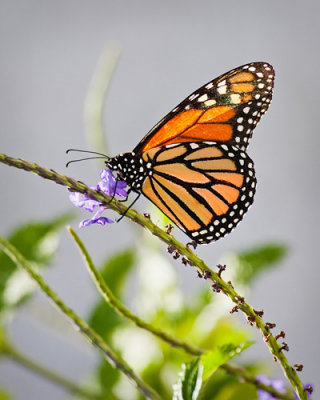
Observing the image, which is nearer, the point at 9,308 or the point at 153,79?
the point at 9,308

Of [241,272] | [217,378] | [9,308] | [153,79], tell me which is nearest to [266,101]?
[241,272]

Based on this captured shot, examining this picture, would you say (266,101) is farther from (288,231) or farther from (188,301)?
(288,231)

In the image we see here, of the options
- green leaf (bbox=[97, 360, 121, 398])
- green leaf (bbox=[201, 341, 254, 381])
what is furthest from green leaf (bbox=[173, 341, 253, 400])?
green leaf (bbox=[97, 360, 121, 398])

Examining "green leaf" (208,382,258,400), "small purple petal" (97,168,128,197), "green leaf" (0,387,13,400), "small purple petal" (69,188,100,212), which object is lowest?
"green leaf" (208,382,258,400)

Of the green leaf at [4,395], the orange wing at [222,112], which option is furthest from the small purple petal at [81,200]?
the green leaf at [4,395]

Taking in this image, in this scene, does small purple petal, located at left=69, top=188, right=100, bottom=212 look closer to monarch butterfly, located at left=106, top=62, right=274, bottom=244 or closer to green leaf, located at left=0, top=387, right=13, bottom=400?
monarch butterfly, located at left=106, top=62, right=274, bottom=244
